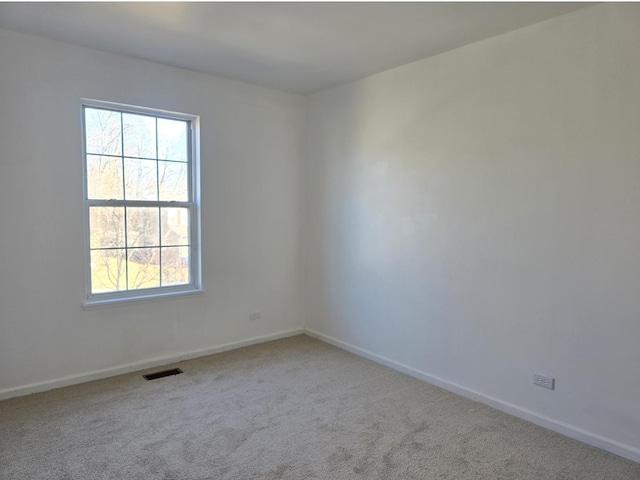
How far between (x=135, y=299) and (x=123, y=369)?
0.59 m

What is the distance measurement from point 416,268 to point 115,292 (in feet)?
8.34

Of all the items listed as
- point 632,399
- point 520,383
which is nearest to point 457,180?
point 520,383

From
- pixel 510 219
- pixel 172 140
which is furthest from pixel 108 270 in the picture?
pixel 510 219

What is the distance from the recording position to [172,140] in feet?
12.7

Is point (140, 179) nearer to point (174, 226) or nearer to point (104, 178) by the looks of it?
point (104, 178)

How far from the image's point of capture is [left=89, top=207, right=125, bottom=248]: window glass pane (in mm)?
3457

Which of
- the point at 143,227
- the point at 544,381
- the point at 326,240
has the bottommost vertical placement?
the point at 544,381

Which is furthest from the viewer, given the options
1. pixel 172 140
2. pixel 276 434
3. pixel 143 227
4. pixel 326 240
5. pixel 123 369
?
pixel 326 240

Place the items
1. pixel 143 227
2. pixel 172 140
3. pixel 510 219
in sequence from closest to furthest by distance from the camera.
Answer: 1. pixel 510 219
2. pixel 143 227
3. pixel 172 140

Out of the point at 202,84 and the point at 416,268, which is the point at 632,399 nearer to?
the point at 416,268

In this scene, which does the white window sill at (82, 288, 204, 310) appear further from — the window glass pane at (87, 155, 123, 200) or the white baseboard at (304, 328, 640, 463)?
the white baseboard at (304, 328, 640, 463)

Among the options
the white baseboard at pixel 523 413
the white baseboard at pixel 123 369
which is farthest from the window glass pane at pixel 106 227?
the white baseboard at pixel 523 413

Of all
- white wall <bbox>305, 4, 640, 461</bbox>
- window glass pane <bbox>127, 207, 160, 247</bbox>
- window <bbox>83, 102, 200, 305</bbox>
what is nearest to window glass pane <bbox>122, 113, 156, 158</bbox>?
window <bbox>83, 102, 200, 305</bbox>

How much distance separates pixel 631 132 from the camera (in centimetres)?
237
